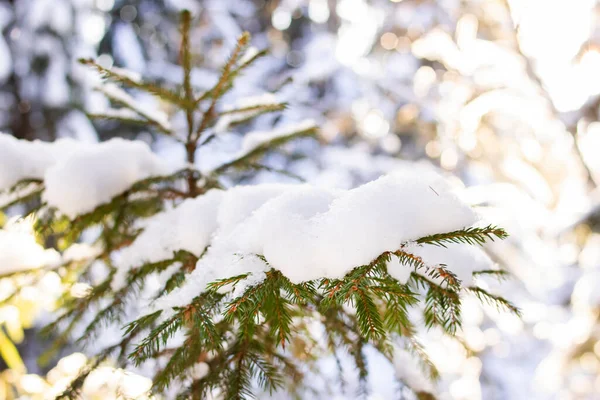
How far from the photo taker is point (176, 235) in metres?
1.06

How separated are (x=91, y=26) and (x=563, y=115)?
509 centimetres

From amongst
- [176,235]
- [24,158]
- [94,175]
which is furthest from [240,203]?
[24,158]

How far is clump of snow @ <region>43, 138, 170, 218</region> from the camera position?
109 cm

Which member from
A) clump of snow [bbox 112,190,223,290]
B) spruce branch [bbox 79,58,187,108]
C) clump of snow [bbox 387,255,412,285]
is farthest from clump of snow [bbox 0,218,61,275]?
clump of snow [bbox 387,255,412,285]

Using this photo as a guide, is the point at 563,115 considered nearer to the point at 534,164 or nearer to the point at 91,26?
the point at 534,164

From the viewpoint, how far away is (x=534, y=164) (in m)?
4.70

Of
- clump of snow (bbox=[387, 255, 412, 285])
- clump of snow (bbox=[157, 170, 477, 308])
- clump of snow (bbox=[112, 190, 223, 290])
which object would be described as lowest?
clump of snow (bbox=[112, 190, 223, 290])

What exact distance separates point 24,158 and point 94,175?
0.79ft

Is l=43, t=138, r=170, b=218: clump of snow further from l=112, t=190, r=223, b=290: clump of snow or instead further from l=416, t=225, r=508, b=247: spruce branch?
l=416, t=225, r=508, b=247: spruce branch

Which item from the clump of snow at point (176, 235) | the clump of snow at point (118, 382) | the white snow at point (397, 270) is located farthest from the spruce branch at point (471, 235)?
the clump of snow at point (118, 382)

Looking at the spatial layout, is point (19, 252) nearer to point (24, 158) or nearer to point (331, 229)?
point (24, 158)

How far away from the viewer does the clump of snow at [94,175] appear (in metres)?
1.09

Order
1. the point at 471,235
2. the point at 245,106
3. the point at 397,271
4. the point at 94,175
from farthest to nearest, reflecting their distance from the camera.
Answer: the point at 245,106 → the point at 94,175 → the point at 397,271 → the point at 471,235

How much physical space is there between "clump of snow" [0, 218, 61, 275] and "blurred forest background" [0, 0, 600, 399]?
1.71 m
